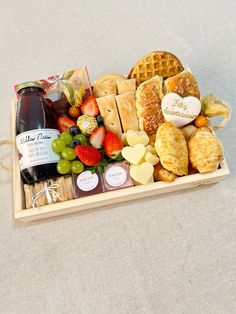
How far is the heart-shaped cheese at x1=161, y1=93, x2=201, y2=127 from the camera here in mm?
937

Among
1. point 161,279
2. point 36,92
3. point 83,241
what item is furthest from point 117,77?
point 161,279

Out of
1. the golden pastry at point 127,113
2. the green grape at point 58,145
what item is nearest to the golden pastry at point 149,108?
the golden pastry at point 127,113

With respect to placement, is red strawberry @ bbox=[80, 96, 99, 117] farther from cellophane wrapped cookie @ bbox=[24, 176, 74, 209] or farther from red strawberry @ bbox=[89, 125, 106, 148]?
cellophane wrapped cookie @ bbox=[24, 176, 74, 209]

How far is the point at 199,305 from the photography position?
2.77 ft

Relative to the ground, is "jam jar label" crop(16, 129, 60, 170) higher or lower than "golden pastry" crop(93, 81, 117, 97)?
lower

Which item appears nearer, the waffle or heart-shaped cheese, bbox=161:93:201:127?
heart-shaped cheese, bbox=161:93:201:127

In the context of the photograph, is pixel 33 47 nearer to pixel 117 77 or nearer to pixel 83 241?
pixel 117 77

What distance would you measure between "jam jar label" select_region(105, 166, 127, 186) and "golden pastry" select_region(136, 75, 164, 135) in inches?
5.9

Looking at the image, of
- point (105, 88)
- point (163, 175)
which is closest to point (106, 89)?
point (105, 88)

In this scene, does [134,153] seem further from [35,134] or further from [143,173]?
[35,134]

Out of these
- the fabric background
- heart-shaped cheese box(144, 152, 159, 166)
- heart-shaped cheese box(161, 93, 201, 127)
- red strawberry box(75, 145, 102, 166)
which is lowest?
the fabric background

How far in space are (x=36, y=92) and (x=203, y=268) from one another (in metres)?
0.68

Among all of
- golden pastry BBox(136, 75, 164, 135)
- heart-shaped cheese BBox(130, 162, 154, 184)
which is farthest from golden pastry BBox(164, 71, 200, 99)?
heart-shaped cheese BBox(130, 162, 154, 184)

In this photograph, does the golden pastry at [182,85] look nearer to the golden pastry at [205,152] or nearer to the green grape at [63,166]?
the golden pastry at [205,152]
